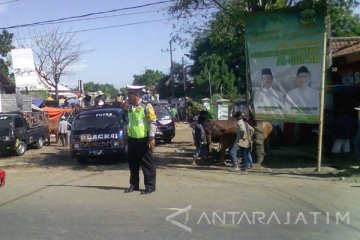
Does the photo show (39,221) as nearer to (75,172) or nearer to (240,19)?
(75,172)

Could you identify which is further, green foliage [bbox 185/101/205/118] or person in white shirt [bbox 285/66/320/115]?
green foliage [bbox 185/101/205/118]

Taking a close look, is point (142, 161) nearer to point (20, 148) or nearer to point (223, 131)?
point (223, 131)

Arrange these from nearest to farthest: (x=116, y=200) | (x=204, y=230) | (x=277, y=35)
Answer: (x=204, y=230) → (x=116, y=200) → (x=277, y=35)

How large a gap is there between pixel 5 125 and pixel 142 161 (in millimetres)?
12227

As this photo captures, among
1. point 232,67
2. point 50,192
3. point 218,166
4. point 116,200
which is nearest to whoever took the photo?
point 116,200

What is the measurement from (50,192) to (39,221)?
2561mm

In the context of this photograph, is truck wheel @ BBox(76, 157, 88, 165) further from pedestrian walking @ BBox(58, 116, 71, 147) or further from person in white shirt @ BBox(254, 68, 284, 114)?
pedestrian walking @ BBox(58, 116, 71, 147)

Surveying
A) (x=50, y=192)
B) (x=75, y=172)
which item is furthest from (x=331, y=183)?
(x=75, y=172)

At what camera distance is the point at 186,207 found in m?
7.46

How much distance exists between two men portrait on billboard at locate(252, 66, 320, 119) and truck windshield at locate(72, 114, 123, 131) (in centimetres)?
521

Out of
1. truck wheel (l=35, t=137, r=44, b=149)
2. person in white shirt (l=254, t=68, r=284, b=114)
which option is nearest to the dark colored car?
truck wheel (l=35, t=137, r=44, b=149)

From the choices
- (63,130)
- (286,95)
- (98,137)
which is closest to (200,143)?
(286,95)

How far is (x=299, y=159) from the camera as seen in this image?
13953 mm

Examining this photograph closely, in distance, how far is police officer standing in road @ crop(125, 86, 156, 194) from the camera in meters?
8.78
